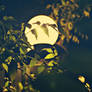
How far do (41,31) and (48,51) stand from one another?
0.15 metres

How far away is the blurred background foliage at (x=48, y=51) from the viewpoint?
1.23 m

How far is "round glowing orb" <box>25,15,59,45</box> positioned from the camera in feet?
4.23

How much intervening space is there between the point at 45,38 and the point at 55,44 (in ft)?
0.27

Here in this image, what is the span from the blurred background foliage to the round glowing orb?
0.04 meters

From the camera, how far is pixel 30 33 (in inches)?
50.9

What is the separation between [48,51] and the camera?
1.29 metres

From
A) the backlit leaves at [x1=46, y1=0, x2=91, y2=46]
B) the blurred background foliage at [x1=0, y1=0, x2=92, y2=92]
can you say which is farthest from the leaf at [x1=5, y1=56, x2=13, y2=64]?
the backlit leaves at [x1=46, y1=0, x2=91, y2=46]

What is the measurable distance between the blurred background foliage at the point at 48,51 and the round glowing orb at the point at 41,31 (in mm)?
36

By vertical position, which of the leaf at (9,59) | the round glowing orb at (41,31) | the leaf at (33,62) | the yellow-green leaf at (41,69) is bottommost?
the yellow-green leaf at (41,69)

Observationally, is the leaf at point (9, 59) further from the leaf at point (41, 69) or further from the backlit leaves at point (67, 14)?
the backlit leaves at point (67, 14)

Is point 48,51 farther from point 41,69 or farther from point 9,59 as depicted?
point 9,59

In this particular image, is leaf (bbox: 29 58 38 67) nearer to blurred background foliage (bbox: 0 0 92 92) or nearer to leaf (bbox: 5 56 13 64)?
blurred background foliage (bbox: 0 0 92 92)

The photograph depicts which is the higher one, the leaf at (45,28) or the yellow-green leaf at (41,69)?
the leaf at (45,28)

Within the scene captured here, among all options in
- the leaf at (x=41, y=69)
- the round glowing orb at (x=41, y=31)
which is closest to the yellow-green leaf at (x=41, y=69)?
the leaf at (x=41, y=69)
